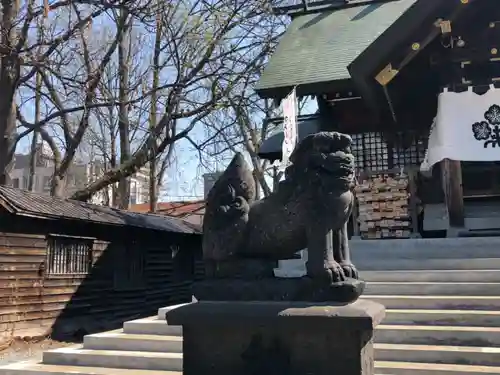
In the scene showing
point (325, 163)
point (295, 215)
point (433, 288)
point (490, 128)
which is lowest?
point (433, 288)

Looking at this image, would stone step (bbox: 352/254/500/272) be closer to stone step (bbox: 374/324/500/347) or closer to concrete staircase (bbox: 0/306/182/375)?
stone step (bbox: 374/324/500/347)

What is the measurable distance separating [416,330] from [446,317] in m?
0.53

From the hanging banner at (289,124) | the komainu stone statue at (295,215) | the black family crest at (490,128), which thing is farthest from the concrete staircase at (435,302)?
the hanging banner at (289,124)

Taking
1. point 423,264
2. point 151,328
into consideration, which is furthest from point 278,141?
point 151,328

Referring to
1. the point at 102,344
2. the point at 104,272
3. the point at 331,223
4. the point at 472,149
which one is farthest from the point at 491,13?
the point at 104,272

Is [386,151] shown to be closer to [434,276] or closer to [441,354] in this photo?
[434,276]

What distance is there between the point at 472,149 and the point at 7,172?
1221 cm

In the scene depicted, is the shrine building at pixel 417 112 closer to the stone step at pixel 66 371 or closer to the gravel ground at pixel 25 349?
the stone step at pixel 66 371

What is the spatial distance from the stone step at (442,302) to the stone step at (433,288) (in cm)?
16

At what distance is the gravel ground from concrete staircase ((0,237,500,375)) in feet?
11.5

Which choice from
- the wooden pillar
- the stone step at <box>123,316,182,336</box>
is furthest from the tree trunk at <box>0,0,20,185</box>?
the wooden pillar

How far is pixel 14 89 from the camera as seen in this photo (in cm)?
1452

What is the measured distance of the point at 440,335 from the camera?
581 centimetres

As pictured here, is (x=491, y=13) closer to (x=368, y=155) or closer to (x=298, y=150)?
(x=368, y=155)
